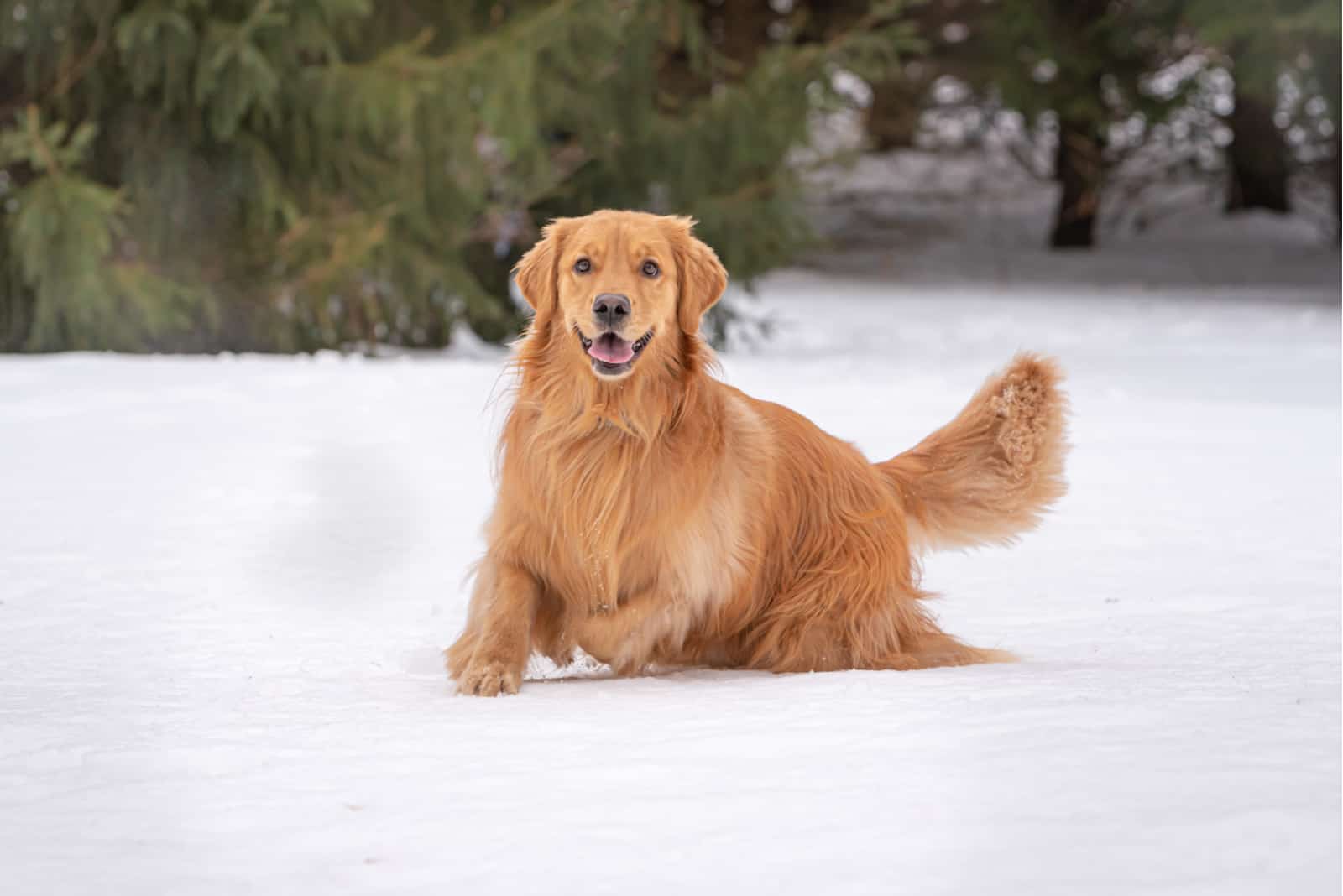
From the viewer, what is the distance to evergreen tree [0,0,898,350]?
36.9 ft

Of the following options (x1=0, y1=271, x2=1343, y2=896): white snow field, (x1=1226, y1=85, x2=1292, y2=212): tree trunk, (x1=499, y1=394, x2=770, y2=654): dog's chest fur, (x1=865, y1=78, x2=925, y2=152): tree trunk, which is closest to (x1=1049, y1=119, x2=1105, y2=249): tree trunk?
(x1=1226, y1=85, x2=1292, y2=212): tree trunk

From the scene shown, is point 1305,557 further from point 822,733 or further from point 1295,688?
point 822,733

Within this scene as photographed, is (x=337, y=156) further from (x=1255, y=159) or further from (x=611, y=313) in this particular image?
(x=1255, y=159)

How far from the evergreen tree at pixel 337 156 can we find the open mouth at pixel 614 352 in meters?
7.63

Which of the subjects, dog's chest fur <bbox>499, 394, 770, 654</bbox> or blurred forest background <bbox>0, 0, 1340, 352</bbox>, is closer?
dog's chest fur <bbox>499, 394, 770, 654</bbox>

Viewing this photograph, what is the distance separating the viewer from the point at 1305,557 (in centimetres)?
557

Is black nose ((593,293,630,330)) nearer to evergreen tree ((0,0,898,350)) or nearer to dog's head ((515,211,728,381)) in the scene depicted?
dog's head ((515,211,728,381))

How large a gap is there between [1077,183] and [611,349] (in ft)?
62.5

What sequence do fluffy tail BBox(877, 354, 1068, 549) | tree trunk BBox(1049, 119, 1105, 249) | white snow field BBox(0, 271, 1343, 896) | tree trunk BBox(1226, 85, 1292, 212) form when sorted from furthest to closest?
tree trunk BBox(1049, 119, 1105, 249) < tree trunk BBox(1226, 85, 1292, 212) < fluffy tail BBox(877, 354, 1068, 549) < white snow field BBox(0, 271, 1343, 896)

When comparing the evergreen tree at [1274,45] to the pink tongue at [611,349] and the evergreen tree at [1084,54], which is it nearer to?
the evergreen tree at [1084,54]

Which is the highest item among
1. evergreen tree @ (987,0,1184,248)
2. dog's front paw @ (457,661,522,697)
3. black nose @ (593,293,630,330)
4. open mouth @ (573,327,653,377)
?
evergreen tree @ (987,0,1184,248)

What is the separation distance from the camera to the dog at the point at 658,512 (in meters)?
3.89

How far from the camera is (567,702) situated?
354 centimetres

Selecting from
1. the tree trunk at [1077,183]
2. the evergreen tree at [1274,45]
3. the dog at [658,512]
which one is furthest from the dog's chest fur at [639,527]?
the tree trunk at [1077,183]
